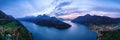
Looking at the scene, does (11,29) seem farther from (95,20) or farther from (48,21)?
(95,20)

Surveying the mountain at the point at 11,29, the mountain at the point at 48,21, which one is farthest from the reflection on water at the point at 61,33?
the mountain at the point at 11,29

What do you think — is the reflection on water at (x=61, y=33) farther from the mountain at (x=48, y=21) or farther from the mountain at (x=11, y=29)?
the mountain at (x=11, y=29)

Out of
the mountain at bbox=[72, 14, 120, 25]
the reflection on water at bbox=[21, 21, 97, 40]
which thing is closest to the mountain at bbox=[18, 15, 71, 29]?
the reflection on water at bbox=[21, 21, 97, 40]

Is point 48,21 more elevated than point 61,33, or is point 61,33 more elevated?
point 48,21

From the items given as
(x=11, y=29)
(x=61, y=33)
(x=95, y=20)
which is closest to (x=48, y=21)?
(x=61, y=33)

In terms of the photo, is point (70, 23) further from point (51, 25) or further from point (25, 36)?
point (25, 36)

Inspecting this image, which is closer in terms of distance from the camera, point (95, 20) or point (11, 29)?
point (11, 29)
